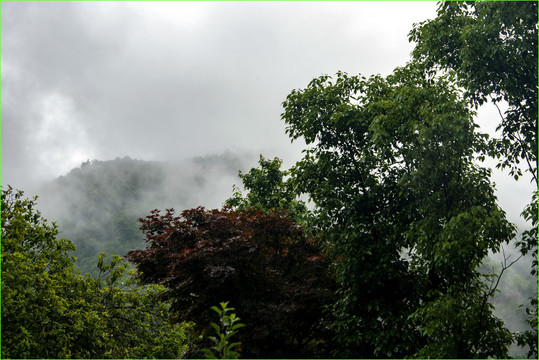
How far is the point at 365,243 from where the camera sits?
345 inches

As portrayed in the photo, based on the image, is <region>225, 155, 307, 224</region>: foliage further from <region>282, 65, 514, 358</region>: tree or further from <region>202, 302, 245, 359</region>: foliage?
<region>202, 302, 245, 359</region>: foliage

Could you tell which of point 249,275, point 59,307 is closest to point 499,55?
point 249,275

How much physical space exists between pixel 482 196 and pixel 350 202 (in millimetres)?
2591

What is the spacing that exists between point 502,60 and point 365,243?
4299 millimetres

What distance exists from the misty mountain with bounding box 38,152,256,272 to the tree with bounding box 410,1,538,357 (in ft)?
256

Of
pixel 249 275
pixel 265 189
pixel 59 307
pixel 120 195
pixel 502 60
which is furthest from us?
pixel 120 195

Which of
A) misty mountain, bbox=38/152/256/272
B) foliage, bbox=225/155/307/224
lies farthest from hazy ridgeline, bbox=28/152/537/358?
foliage, bbox=225/155/307/224

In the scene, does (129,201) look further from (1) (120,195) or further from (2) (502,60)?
(2) (502,60)

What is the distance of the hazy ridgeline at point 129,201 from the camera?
294ft

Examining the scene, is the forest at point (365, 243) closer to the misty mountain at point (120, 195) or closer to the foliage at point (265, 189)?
the foliage at point (265, 189)

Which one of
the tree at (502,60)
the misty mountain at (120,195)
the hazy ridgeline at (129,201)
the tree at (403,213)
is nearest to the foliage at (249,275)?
the tree at (403,213)

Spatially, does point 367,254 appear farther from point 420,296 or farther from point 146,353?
point 146,353

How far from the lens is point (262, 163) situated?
21.2m

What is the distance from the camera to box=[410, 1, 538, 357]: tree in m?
7.41
